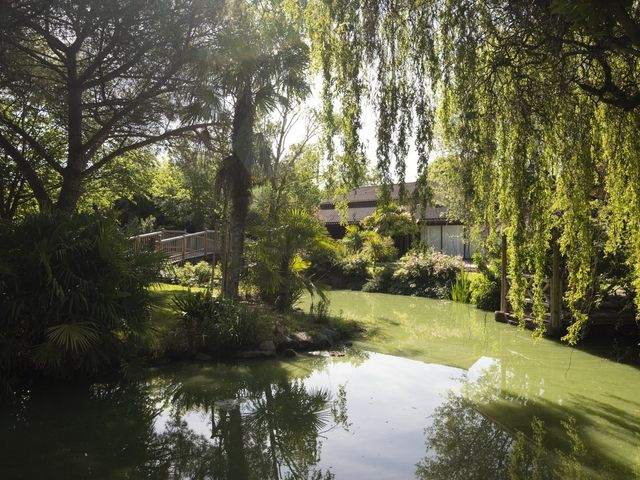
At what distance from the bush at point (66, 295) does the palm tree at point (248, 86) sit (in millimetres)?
5135

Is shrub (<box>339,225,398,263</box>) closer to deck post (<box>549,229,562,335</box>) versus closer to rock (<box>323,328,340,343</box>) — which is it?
rock (<box>323,328,340,343</box>)

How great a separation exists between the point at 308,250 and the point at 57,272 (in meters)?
7.26

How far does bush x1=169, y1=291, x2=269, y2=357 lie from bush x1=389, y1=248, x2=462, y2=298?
1160cm

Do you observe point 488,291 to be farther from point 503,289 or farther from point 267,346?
point 267,346

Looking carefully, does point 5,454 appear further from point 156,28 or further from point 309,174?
point 309,174

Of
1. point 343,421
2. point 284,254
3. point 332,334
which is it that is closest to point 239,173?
point 284,254

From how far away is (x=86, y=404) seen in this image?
6.72 m

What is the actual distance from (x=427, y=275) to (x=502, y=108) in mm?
15668

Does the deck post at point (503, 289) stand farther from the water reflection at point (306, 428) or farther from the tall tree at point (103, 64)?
the tall tree at point (103, 64)

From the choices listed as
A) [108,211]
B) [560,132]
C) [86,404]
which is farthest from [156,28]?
[560,132]

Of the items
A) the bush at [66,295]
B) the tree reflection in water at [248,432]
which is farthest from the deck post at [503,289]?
the bush at [66,295]

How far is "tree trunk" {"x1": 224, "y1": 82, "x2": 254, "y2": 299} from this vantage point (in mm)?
12312

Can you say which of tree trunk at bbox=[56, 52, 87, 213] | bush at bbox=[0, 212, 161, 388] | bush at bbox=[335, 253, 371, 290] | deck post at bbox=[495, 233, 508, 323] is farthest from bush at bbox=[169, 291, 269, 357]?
bush at bbox=[335, 253, 371, 290]

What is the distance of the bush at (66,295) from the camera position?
6605 mm
